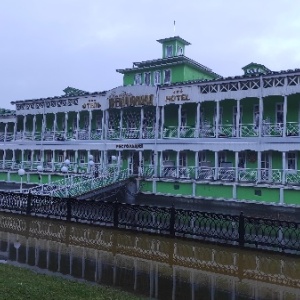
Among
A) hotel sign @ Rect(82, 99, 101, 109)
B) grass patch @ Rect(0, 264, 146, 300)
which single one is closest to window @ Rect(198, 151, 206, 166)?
hotel sign @ Rect(82, 99, 101, 109)

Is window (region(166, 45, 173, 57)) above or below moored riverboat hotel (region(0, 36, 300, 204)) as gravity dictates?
above

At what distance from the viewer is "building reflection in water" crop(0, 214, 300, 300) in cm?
1018

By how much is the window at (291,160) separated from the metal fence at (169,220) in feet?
32.1

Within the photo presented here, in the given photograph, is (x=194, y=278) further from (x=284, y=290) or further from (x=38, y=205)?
(x=38, y=205)

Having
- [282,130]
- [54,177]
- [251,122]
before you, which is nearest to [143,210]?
[282,130]

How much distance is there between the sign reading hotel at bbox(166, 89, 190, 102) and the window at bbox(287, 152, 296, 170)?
8.75 metres

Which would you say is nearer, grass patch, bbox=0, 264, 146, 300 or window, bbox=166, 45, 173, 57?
grass patch, bbox=0, 264, 146, 300

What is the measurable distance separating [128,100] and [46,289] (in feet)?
87.7

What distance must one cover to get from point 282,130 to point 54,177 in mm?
20784

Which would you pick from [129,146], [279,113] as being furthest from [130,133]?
[279,113]

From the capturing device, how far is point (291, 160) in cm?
2788

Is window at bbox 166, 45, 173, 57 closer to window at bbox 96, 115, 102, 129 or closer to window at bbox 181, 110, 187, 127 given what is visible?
window at bbox 96, 115, 102, 129

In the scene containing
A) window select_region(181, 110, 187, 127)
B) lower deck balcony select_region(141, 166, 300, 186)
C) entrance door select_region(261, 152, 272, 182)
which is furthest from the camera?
window select_region(181, 110, 187, 127)

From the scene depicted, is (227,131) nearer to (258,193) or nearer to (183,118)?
(183,118)
